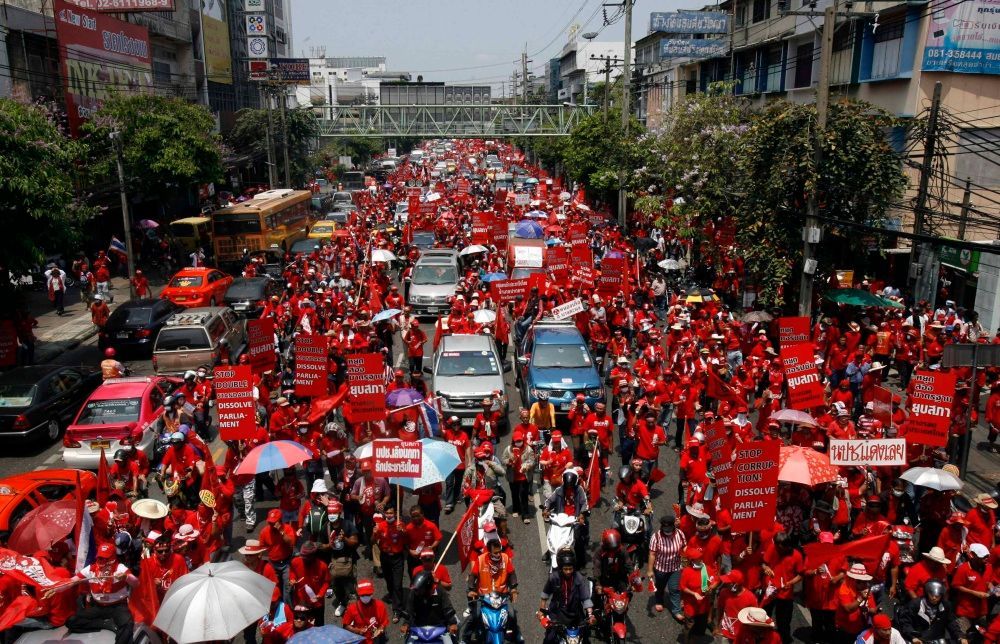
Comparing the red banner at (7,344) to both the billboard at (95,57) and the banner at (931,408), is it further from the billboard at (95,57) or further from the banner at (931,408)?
the banner at (931,408)

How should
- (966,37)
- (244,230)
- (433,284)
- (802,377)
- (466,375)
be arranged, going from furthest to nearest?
1. (244,230)
2. (966,37)
3. (433,284)
4. (466,375)
5. (802,377)

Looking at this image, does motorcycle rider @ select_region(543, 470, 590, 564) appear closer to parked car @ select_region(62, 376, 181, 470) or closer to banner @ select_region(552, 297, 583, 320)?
parked car @ select_region(62, 376, 181, 470)

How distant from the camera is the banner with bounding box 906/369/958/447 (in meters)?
11.2

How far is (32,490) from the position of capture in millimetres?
10703

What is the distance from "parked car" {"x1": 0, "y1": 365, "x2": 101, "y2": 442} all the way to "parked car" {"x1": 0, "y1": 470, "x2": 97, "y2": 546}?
155 inches

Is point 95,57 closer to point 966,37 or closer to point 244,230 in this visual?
point 244,230

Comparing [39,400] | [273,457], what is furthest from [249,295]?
[273,457]

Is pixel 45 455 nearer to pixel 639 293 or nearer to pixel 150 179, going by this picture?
pixel 639 293

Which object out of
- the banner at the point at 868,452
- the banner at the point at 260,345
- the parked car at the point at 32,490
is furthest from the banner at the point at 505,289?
the banner at the point at 868,452

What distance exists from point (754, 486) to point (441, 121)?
58387mm

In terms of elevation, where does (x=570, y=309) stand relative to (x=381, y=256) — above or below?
above

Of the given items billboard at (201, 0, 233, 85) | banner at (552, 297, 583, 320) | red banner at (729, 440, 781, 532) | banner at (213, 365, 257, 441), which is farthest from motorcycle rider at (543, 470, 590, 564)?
billboard at (201, 0, 233, 85)

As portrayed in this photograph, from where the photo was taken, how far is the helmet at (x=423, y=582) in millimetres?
7906

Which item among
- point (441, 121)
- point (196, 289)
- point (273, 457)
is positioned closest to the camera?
point (273, 457)
